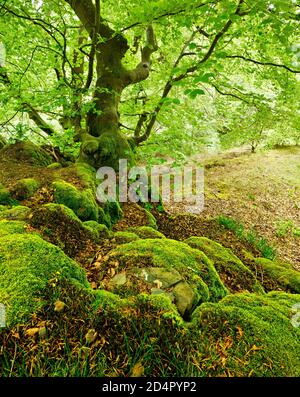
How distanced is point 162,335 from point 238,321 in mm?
588

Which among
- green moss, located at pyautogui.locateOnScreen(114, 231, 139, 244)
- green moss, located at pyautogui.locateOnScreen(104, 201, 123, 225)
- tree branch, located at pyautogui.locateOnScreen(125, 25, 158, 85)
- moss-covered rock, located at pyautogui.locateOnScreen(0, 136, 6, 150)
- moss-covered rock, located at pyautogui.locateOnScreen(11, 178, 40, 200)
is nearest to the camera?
green moss, located at pyautogui.locateOnScreen(114, 231, 139, 244)

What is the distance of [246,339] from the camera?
1.80 m

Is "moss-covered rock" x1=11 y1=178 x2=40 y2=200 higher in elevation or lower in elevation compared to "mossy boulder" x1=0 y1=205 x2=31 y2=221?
higher

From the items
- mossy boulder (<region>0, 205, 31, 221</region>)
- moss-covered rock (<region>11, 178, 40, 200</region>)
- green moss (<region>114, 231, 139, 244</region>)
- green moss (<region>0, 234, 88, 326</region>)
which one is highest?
moss-covered rock (<region>11, 178, 40, 200</region>)

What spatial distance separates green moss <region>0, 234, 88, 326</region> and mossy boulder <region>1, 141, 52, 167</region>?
4.13 meters

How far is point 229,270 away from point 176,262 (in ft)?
4.23

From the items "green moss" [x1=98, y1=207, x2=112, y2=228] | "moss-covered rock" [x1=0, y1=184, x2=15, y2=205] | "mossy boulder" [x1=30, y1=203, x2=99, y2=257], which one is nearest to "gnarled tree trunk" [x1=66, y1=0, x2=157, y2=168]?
"green moss" [x1=98, y1=207, x2=112, y2=228]

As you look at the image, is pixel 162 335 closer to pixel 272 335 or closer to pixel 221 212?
pixel 272 335

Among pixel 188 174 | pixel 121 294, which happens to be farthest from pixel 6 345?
pixel 188 174

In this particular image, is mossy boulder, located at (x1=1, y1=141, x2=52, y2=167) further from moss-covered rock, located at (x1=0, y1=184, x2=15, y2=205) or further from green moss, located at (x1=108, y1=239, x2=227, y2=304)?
green moss, located at (x1=108, y1=239, x2=227, y2=304)

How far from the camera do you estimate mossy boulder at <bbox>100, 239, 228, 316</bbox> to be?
2265mm

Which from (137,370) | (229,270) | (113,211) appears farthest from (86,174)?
(137,370)

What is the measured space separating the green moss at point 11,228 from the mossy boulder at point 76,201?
4.17 feet

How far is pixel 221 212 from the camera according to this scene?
9617 mm
